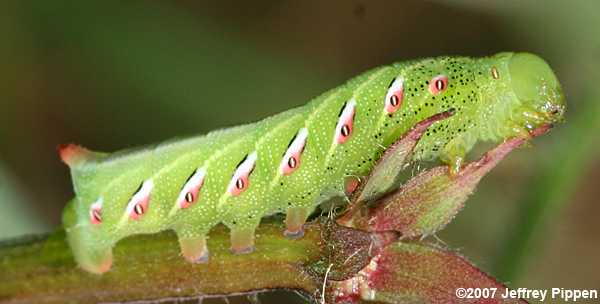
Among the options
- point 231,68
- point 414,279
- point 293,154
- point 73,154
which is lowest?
point 414,279

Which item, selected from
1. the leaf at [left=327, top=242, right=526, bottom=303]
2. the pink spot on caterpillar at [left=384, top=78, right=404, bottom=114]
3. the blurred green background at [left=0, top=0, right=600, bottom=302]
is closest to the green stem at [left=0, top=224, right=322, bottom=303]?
the leaf at [left=327, top=242, right=526, bottom=303]

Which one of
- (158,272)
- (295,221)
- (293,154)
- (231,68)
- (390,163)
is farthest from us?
(231,68)

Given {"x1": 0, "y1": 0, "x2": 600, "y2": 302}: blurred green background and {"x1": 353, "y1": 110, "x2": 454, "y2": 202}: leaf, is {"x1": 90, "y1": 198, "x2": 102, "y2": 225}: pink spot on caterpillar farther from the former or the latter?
{"x1": 0, "y1": 0, "x2": 600, "y2": 302}: blurred green background

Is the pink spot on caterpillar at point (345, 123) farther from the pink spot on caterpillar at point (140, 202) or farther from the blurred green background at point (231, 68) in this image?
the blurred green background at point (231, 68)

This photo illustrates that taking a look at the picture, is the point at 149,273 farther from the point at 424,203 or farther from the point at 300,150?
the point at 424,203

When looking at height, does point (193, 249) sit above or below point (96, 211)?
below

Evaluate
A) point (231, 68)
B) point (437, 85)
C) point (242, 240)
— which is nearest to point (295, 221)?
point (242, 240)
